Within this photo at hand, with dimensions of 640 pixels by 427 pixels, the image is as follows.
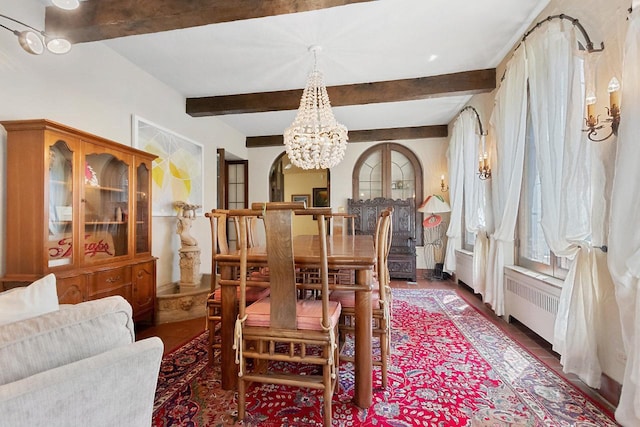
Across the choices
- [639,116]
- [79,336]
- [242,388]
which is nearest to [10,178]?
[79,336]

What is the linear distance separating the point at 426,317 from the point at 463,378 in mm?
1200

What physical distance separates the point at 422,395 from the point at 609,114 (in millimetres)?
1929

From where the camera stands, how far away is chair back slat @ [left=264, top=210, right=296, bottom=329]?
1.41 metres

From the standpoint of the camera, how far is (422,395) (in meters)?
1.78

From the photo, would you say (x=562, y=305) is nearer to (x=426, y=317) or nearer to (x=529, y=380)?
(x=529, y=380)

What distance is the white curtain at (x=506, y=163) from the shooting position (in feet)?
8.52

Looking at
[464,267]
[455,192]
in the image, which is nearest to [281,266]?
[464,267]

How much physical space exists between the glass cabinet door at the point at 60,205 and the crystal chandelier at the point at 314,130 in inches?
72.3

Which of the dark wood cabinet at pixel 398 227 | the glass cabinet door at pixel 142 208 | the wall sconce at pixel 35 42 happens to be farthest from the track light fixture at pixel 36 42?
the dark wood cabinet at pixel 398 227

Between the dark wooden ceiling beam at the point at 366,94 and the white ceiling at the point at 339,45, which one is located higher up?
the white ceiling at the point at 339,45

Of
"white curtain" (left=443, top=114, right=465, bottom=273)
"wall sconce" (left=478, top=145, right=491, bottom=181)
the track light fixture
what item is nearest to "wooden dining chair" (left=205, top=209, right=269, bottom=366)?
the track light fixture

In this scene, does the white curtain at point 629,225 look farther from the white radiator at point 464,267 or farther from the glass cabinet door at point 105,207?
the glass cabinet door at point 105,207

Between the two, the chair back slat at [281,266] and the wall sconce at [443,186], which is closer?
the chair back slat at [281,266]

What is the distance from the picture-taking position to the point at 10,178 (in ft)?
6.40
